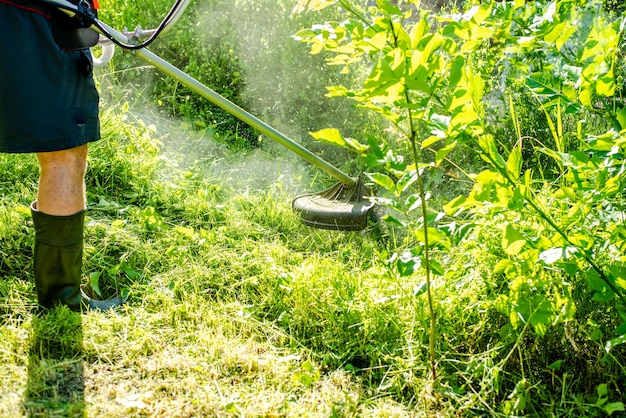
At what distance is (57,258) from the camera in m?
2.72

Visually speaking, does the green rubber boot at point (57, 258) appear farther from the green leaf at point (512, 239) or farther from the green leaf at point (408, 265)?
the green leaf at point (512, 239)

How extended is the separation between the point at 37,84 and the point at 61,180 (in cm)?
40

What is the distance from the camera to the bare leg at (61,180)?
2633mm

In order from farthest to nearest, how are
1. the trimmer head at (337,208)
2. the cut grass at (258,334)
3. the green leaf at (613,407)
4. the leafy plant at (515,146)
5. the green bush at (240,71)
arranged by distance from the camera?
the green bush at (240,71)
the trimmer head at (337,208)
the cut grass at (258,334)
the green leaf at (613,407)
the leafy plant at (515,146)

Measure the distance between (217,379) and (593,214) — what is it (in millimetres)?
1396

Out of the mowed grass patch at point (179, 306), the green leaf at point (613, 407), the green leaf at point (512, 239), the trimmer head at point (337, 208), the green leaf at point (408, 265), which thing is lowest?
the mowed grass patch at point (179, 306)

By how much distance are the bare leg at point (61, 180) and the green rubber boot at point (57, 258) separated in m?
0.04

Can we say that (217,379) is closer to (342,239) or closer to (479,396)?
(479,396)

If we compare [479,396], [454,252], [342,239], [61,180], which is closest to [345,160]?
[342,239]

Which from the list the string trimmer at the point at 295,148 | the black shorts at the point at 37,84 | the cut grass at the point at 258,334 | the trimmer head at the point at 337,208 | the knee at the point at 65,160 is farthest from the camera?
the trimmer head at the point at 337,208

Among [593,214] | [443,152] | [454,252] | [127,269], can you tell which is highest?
[443,152]

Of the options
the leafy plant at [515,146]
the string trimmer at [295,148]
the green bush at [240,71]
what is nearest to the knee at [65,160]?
the string trimmer at [295,148]

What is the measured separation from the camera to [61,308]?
266 cm

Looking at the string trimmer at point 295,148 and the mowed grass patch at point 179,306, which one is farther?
the string trimmer at point 295,148
